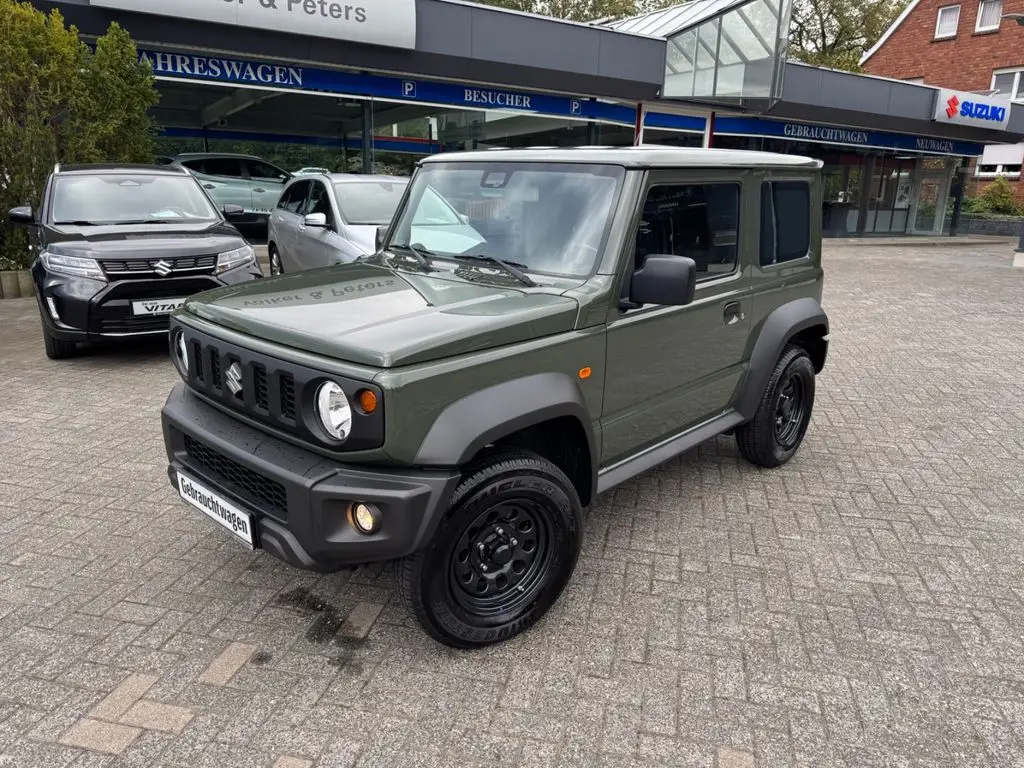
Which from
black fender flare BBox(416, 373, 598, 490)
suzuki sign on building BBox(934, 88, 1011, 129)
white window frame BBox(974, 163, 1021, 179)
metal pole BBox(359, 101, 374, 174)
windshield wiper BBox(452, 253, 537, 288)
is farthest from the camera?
white window frame BBox(974, 163, 1021, 179)

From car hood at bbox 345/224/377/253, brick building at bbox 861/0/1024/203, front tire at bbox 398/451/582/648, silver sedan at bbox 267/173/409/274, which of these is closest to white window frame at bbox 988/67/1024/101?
brick building at bbox 861/0/1024/203

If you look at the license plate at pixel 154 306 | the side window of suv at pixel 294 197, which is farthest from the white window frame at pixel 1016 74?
the license plate at pixel 154 306

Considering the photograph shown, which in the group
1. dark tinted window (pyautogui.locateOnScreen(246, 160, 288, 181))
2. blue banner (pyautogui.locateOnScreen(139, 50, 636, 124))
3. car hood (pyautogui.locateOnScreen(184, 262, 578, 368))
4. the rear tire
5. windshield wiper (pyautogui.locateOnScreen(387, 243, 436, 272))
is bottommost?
the rear tire

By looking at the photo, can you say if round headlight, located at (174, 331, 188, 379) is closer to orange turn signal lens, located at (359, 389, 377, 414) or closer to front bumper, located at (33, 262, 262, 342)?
orange turn signal lens, located at (359, 389, 377, 414)

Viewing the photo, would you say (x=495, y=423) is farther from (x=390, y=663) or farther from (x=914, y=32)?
(x=914, y=32)

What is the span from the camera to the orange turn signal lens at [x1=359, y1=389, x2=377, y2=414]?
2.35m

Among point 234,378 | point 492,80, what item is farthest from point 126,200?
point 492,80

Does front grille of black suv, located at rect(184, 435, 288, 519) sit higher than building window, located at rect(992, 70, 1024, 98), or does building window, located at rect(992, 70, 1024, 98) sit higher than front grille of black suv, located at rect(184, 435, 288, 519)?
building window, located at rect(992, 70, 1024, 98)

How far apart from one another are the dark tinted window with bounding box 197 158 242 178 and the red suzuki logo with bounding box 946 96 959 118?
19451mm

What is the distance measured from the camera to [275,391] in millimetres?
2574

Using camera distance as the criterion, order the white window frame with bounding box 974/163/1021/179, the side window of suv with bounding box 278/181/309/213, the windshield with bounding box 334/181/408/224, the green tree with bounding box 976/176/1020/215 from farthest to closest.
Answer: the white window frame with bounding box 974/163/1021/179 → the green tree with bounding box 976/176/1020/215 → the side window of suv with bounding box 278/181/309/213 → the windshield with bounding box 334/181/408/224

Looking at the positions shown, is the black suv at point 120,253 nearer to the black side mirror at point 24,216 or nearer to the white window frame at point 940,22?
the black side mirror at point 24,216

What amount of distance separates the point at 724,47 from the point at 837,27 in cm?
2609

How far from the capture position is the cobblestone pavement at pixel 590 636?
7.98 ft
